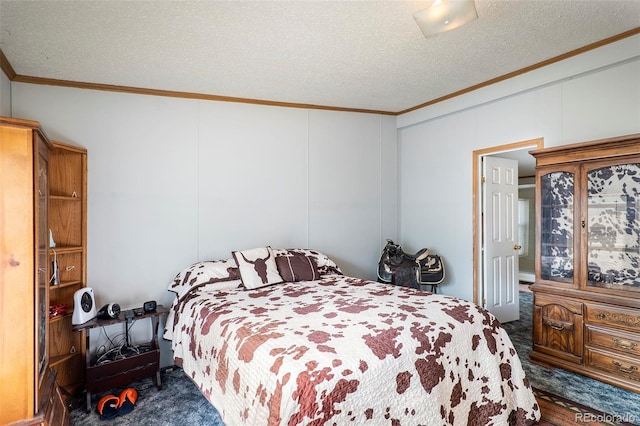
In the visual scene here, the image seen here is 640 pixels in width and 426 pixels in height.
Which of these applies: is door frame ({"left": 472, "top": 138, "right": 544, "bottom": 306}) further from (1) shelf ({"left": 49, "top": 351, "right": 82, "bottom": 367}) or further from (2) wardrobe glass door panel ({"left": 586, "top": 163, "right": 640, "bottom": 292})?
(1) shelf ({"left": 49, "top": 351, "right": 82, "bottom": 367})

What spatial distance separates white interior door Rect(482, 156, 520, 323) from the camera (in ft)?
12.6

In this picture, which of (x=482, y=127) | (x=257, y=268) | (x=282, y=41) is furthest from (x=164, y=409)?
(x=482, y=127)

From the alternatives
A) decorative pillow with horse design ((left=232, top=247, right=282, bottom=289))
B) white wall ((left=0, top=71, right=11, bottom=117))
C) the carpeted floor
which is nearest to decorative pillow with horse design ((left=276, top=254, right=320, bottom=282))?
decorative pillow with horse design ((left=232, top=247, right=282, bottom=289))

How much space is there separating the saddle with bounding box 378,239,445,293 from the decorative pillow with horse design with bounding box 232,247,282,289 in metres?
1.34

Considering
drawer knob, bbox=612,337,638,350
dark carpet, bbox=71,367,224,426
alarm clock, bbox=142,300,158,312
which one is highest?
alarm clock, bbox=142,300,158,312

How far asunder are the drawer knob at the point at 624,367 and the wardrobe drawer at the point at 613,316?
0.26m

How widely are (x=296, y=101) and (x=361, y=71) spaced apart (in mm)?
997

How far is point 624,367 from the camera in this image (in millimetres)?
2488

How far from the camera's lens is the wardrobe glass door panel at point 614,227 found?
2510 millimetres

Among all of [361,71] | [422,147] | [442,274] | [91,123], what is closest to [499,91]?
[422,147]

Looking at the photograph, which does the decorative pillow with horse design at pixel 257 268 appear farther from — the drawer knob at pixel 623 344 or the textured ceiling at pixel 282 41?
the drawer knob at pixel 623 344

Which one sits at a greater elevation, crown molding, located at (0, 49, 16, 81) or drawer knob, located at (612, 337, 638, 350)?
crown molding, located at (0, 49, 16, 81)

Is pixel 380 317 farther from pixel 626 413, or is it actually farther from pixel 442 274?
pixel 442 274

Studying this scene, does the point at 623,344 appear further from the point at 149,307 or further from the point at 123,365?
the point at 123,365
